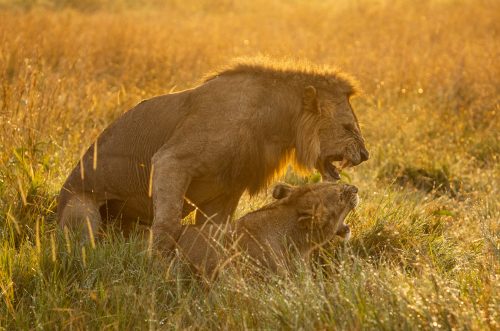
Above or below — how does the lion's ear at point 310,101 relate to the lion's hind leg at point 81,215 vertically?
above

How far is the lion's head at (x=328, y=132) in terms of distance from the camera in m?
5.30

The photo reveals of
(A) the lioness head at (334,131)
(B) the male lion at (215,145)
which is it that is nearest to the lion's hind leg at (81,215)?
(B) the male lion at (215,145)

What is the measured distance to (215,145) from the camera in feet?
16.6

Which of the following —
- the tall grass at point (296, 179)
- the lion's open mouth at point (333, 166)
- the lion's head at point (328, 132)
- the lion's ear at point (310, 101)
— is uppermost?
the lion's ear at point (310, 101)

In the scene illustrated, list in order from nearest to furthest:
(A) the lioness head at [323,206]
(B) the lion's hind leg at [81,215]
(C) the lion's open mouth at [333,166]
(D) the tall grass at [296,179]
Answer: (D) the tall grass at [296,179]
(A) the lioness head at [323,206]
(B) the lion's hind leg at [81,215]
(C) the lion's open mouth at [333,166]

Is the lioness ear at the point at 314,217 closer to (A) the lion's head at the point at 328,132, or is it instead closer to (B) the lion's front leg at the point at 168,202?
(A) the lion's head at the point at 328,132

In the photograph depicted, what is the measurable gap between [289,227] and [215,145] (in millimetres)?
668

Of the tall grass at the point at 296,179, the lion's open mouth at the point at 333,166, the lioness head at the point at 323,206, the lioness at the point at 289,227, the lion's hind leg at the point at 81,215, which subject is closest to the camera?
the tall grass at the point at 296,179

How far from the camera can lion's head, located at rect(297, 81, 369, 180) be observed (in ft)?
17.4

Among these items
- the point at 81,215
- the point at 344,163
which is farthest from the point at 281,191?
the point at 81,215

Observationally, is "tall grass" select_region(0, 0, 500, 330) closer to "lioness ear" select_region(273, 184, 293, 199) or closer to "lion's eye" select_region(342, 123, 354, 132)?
"lioness ear" select_region(273, 184, 293, 199)

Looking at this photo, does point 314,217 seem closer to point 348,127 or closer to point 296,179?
point 348,127

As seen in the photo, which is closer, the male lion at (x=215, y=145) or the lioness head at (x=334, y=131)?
the male lion at (x=215, y=145)

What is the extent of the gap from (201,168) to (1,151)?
6.93 feet
